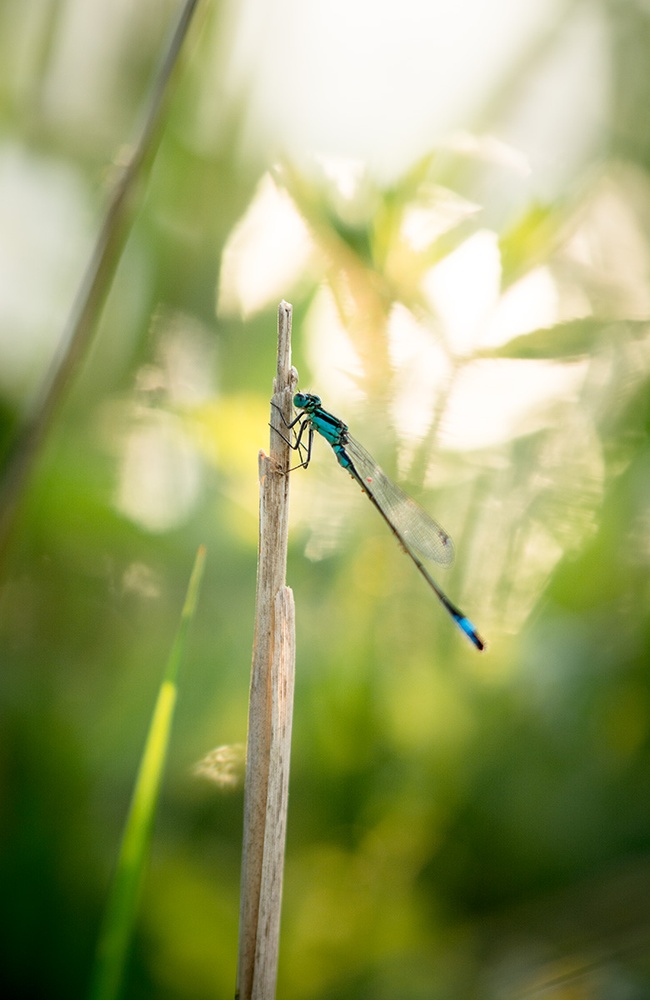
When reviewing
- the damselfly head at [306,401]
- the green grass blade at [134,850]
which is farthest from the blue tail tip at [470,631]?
the green grass blade at [134,850]

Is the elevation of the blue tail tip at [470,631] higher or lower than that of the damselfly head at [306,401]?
lower

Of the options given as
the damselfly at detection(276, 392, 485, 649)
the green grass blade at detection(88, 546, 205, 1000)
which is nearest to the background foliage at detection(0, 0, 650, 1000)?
the damselfly at detection(276, 392, 485, 649)

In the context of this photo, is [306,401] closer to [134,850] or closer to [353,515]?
[353,515]

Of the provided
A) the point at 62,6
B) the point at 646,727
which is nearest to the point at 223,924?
the point at 646,727

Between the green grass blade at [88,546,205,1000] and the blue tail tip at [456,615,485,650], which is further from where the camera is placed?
the blue tail tip at [456,615,485,650]

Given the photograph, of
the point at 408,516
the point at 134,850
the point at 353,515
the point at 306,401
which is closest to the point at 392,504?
the point at 408,516

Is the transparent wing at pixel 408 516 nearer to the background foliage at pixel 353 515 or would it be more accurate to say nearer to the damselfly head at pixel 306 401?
the background foliage at pixel 353 515

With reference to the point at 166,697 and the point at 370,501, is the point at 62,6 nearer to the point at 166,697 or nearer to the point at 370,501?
the point at 370,501

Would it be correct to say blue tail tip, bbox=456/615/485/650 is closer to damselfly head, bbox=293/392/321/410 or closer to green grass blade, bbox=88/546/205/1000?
damselfly head, bbox=293/392/321/410
